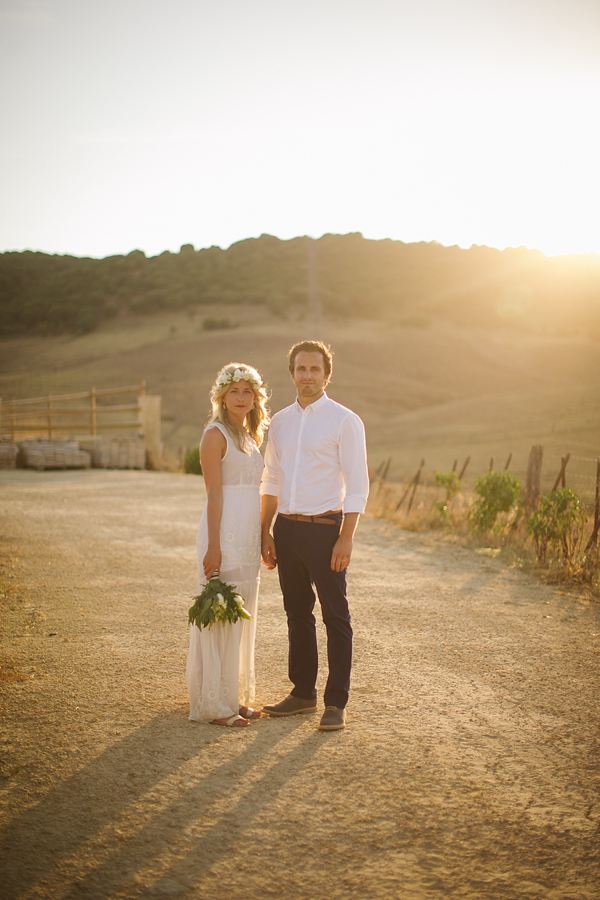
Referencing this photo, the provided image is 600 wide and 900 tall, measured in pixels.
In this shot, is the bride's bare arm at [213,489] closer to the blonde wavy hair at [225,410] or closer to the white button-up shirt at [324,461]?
the blonde wavy hair at [225,410]

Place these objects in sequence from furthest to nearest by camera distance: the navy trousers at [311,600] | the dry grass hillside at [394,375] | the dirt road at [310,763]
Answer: the dry grass hillside at [394,375]
the navy trousers at [311,600]
the dirt road at [310,763]

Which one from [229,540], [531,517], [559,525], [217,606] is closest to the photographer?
[217,606]

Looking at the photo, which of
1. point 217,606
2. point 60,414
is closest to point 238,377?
point 217,606

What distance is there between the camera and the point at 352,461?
3.62 meters

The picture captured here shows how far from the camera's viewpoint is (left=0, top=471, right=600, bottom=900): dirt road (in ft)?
8.04

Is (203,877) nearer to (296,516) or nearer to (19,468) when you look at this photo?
(296,516)

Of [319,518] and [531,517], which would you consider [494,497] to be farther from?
[319,518]

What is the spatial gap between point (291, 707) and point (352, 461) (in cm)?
144

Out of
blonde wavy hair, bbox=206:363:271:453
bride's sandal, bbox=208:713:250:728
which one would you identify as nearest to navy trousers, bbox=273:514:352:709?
bride's sandal, bbox=208:713:250:728

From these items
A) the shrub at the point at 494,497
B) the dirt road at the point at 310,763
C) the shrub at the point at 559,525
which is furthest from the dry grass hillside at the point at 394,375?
the dirt road at the point at 310,763

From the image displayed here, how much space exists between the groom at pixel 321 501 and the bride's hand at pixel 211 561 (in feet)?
1.10

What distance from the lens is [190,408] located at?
124 feet

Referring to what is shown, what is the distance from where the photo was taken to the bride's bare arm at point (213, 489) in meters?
3.65

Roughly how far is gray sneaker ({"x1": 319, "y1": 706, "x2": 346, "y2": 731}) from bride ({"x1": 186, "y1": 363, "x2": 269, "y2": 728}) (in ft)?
1.41
